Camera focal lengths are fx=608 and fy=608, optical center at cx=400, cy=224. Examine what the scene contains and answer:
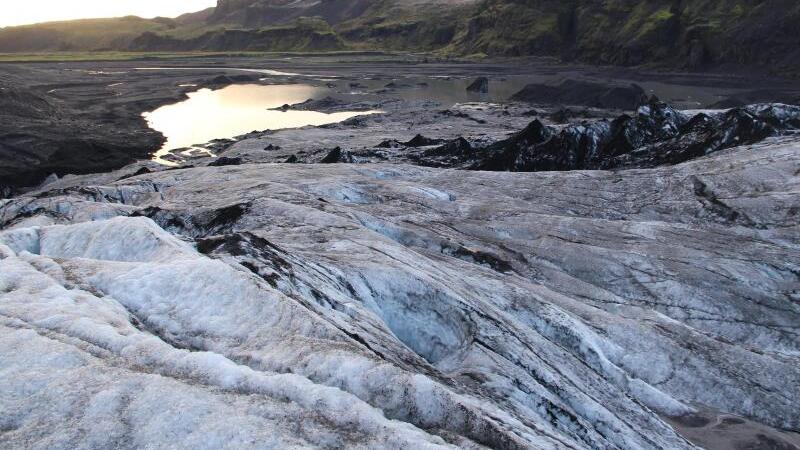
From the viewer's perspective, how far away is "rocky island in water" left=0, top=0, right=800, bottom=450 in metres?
9.73

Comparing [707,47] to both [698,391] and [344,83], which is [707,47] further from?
[698,391]

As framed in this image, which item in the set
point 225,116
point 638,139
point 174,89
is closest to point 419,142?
point 638,139

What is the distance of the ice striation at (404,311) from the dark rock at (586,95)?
5855 cm

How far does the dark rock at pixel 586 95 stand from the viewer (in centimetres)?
8769

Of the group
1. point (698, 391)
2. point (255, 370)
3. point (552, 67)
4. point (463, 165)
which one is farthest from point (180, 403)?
point (552, 67)

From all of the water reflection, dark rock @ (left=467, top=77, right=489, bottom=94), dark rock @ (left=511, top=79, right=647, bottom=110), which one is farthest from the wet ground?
dark rock @ (left=511, top=79, right=647, bottom=110)

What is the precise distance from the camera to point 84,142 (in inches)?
2361

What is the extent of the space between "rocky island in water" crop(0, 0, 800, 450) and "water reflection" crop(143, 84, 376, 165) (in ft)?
77.1

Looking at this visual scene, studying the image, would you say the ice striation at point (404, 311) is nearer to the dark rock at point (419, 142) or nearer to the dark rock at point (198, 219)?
the dark rock at point (198, 219)

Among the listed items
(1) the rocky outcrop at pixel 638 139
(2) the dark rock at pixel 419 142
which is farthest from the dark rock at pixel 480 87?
(1) the rocky outcrop at pixel 638 139

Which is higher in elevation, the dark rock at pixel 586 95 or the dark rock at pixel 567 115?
the dark rock at pixel 586 95

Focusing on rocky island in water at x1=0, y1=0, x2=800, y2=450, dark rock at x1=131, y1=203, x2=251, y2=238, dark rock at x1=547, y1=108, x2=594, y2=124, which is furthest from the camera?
dark rock at x1=547, y1=108, x2=594, y2=124

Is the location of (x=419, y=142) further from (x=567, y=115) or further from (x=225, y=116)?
(x=225, y=116)

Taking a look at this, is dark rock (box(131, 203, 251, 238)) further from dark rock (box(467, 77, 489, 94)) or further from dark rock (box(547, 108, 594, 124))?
dark rock (box(467, 77, 489, 94))
